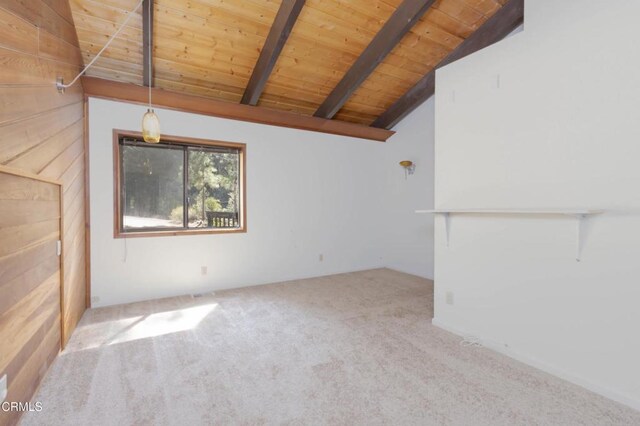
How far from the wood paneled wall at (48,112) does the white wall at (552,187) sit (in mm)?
3114

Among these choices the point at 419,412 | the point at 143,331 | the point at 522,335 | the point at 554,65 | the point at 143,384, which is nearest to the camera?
the point at 419,412

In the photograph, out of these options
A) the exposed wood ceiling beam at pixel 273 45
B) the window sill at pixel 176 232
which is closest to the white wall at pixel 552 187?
the exposed wood ceiling beam at pixel 273 45

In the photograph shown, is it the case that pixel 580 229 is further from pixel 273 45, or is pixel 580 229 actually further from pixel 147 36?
pixel 147 36

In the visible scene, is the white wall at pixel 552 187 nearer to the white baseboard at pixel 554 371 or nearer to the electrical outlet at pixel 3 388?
the white baseboard at pixel 554 371

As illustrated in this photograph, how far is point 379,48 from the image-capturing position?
3.59 m

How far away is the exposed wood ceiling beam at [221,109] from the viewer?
3361 mm

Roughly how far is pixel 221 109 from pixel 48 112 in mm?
2174

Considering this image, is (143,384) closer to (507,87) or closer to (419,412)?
(419,412)

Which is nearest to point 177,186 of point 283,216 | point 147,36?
point 283,216

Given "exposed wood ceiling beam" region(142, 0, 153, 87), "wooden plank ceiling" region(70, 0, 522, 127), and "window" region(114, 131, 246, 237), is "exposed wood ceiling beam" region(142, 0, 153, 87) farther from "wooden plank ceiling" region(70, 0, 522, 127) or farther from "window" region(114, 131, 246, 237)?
"window" region(114, 131, 246, 237)

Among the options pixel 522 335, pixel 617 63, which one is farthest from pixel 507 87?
pixel 522 335

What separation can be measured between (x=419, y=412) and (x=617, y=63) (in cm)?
245

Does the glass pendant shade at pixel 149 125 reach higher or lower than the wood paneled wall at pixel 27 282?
higher

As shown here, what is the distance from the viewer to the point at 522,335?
7.50 ft
